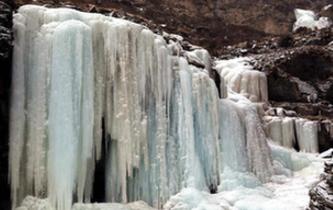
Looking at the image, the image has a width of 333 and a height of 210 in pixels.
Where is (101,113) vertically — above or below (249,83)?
below

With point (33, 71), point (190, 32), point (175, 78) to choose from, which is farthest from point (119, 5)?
point (33, 71)

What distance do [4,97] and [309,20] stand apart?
33584 mm

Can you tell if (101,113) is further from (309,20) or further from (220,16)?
(309,20)

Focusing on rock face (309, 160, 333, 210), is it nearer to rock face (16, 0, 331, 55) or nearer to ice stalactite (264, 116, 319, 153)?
ice stalactite (264, 116, 319, 153)

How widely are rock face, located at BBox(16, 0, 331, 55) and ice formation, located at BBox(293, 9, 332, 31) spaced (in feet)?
1.73

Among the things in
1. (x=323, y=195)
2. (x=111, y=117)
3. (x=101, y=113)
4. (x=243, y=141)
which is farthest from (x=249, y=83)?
(x=101, y=113)

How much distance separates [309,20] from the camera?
40.9 metres

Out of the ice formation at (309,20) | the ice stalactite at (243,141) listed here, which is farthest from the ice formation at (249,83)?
the ice formation at (309,20)

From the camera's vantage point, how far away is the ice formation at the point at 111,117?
1119 centimetres

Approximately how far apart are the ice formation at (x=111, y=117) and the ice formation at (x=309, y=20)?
85.2ft

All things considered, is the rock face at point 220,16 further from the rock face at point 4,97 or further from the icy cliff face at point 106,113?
the rock face at point 4,97

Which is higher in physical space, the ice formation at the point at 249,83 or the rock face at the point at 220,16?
the rock face at the point at 220,16

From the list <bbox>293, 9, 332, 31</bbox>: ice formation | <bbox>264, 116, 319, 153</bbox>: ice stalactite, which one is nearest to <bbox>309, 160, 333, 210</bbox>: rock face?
<bbox>264, 116, 319, 153</bbox>: ice stalactite

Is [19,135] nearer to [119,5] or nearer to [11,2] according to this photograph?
[11,2]
